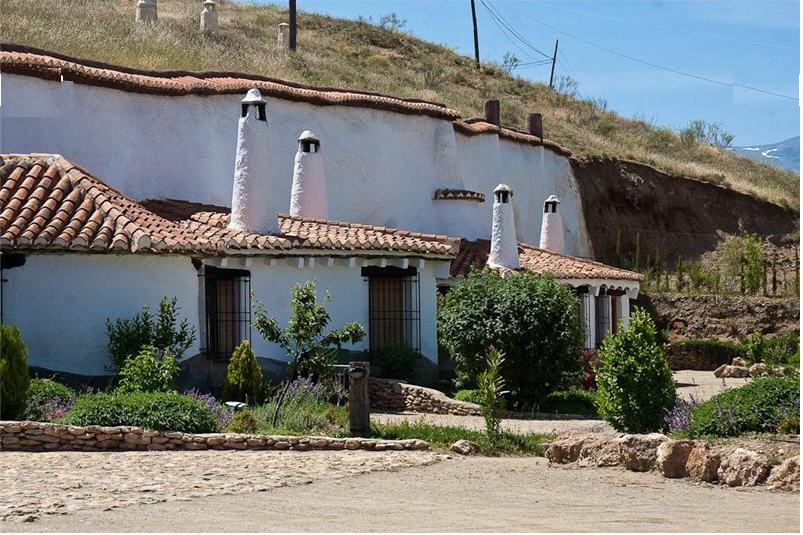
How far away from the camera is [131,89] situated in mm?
26062

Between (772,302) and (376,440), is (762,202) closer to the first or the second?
(772,302)

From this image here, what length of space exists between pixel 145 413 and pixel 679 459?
21.8ft

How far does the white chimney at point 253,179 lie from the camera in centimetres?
2261

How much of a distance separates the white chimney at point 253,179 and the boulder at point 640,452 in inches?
418

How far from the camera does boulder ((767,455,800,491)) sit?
11.6m

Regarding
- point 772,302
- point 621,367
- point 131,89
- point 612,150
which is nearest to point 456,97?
point 612,150

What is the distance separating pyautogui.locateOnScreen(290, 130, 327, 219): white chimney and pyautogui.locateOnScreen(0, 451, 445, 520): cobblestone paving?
12.0 meters

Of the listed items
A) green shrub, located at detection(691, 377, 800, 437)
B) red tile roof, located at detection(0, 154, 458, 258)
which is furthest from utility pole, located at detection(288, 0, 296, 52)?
green shrub, located at detection(691, 377, 800, 437)

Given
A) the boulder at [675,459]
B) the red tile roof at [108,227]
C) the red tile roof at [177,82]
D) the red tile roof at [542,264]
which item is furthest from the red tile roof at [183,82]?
the boulder at [675,459]

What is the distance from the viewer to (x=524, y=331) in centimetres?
2188

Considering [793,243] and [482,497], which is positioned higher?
[793,243]

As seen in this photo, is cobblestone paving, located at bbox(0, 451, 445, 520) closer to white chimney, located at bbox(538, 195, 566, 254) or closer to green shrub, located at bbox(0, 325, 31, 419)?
green shrub, located at bbox(0, 325, 31, 419)

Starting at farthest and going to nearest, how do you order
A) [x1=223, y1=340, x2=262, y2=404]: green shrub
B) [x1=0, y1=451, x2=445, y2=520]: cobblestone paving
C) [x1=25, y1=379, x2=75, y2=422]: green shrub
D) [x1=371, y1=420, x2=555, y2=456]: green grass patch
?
[x1=223, y1=340, x2=262, y2=404]: green shrub → [x1=25, y1=379, x2=75, y2=422]: green shrub → [x1=371, y1=420, x2=555, y2=456]: green grass patch → [x1=0, y1=451, x2=445, y2=520]: cobblestone paving

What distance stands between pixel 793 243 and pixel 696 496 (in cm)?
3786
